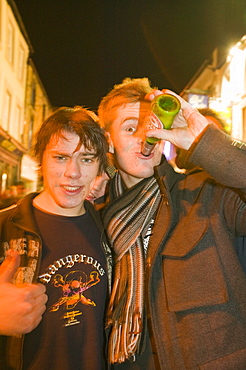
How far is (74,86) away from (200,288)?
26.1 metres

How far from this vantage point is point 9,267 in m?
1.64

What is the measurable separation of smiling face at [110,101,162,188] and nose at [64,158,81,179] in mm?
391

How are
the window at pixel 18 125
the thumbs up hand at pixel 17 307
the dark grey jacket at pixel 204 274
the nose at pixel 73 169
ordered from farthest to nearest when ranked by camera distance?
the window at pixel 18 125 < the nose at pixel 73 169 < the thumbs up hand at pixel 17 307 < the dark grey jacket at pixel 204 274

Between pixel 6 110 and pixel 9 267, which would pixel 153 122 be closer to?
pixel 9 267

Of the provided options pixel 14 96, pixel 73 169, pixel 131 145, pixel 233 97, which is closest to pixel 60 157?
pixel 73 169

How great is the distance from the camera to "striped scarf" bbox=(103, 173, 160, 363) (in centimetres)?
169

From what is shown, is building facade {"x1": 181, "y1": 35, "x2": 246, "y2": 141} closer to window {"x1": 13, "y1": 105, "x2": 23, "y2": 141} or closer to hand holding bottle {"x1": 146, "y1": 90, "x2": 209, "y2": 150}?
window {"x1": 13, "y1": 105, "x2": 23, "y2": 141}

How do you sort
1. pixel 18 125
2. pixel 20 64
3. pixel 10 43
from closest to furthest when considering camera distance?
pixel 10 43 → pixel 20 64 → pixel 18 125

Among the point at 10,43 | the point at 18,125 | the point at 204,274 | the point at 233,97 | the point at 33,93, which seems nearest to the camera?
the point at 204,274

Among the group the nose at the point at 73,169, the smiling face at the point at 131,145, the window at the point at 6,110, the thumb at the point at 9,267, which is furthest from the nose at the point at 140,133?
the window at the point at 6,110

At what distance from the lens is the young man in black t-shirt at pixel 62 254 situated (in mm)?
1719

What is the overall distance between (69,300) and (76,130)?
3.76ft

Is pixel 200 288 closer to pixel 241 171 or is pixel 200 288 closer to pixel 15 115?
pixel 241 171

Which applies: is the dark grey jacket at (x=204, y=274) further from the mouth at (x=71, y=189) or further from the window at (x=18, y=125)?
the window at (x=18, y=125)
